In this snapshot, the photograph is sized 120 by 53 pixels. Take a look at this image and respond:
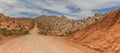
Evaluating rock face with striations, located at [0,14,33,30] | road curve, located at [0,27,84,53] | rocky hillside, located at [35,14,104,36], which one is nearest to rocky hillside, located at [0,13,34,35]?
rock face with striations, located at [0,14,33,30]

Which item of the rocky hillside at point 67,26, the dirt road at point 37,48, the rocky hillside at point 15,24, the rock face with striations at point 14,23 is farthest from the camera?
the rock face with striations at point 14,23

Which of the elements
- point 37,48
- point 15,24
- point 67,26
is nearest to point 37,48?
point 37,48

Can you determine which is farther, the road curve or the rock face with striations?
the rock face with striations

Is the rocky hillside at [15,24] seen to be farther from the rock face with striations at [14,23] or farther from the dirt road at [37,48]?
the dirt road at [37,48]

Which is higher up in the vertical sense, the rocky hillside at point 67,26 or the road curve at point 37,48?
the road curve at point 37,48

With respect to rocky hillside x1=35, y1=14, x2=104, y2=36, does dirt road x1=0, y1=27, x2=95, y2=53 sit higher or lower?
higher

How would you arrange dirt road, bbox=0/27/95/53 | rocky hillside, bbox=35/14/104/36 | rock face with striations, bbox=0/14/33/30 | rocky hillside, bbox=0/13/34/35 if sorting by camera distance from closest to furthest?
dirt road, bbox=0/27/95/53
rocky hillside, bbox=35/14/104/36
rocky hillside, bbox=0/13/34/35
rock face with striations, bbox=0/14/33/30

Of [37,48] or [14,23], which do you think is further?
[14,23]

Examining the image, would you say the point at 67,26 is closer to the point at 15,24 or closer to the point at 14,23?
the point at 15,24

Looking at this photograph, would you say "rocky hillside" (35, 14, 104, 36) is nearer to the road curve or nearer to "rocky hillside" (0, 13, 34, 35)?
"rocky hillside" (0, 13, 34, 35)

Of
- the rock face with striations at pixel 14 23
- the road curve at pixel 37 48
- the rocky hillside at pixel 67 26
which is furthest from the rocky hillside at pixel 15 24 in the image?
the road curve at pixel 37 48

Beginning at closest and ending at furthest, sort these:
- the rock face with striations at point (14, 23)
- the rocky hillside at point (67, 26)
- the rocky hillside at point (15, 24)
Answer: the rocky hillside at point (67, 26) → the rocky hillside at point (15, 24) → the rock face with striations at point (14, 23)

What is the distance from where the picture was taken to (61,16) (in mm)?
178625

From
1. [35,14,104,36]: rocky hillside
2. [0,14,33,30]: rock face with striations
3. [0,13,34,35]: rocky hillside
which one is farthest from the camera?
[0,14,33,30]: rock face with striations
